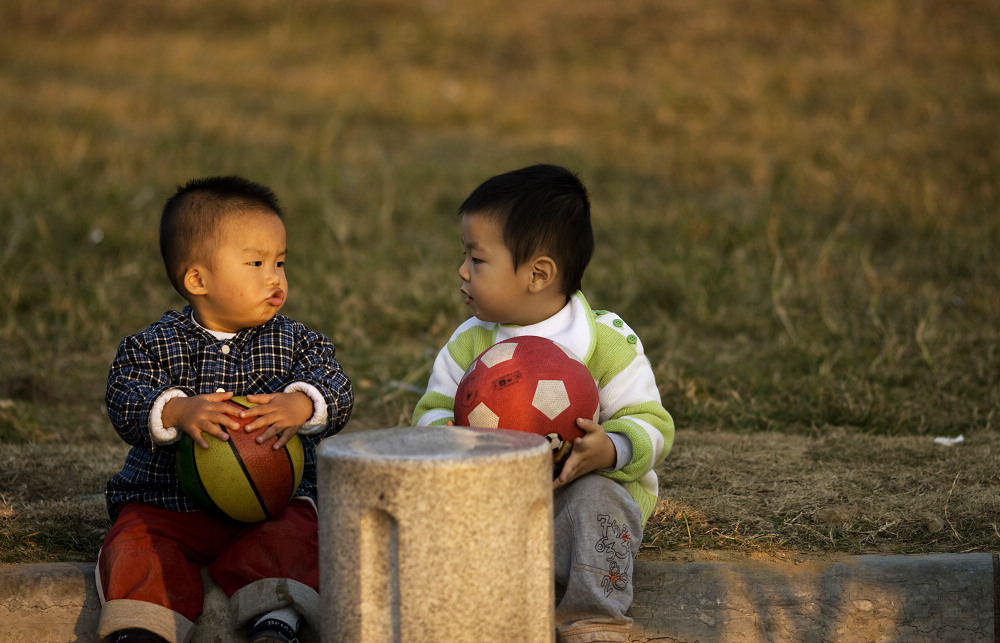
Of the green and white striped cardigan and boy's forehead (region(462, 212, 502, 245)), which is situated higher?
boy's forehead (region(462, 212, 502, 245))

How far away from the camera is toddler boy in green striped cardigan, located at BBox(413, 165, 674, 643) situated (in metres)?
3.72

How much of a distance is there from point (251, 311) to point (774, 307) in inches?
180

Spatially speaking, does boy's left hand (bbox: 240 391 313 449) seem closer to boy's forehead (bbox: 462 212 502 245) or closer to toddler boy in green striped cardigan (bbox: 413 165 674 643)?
toddler boy in green striped cardigan (bbox: 413 165 674 643)

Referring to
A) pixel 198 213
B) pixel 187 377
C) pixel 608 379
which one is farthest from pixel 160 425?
pixel 608 379

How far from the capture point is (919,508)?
15.2 feet

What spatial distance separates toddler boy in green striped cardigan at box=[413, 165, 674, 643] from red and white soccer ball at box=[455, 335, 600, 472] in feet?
Answer: 0.26

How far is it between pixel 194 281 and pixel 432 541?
162 centimetres

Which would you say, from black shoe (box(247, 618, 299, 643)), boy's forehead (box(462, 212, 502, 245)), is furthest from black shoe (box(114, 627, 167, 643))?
boy's forehead (box(462, 212, 502, 245))

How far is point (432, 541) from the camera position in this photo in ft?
9.93

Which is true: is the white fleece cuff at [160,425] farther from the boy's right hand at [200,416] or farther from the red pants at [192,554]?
the red pants at [192,554]

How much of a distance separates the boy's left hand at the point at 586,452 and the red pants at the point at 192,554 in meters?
0.94

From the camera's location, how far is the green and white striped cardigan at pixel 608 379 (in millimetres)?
3898

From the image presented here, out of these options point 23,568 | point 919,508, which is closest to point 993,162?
point 919,508

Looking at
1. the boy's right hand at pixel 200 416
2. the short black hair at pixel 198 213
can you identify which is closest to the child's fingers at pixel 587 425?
the boy's right hand at pixel 200 416
